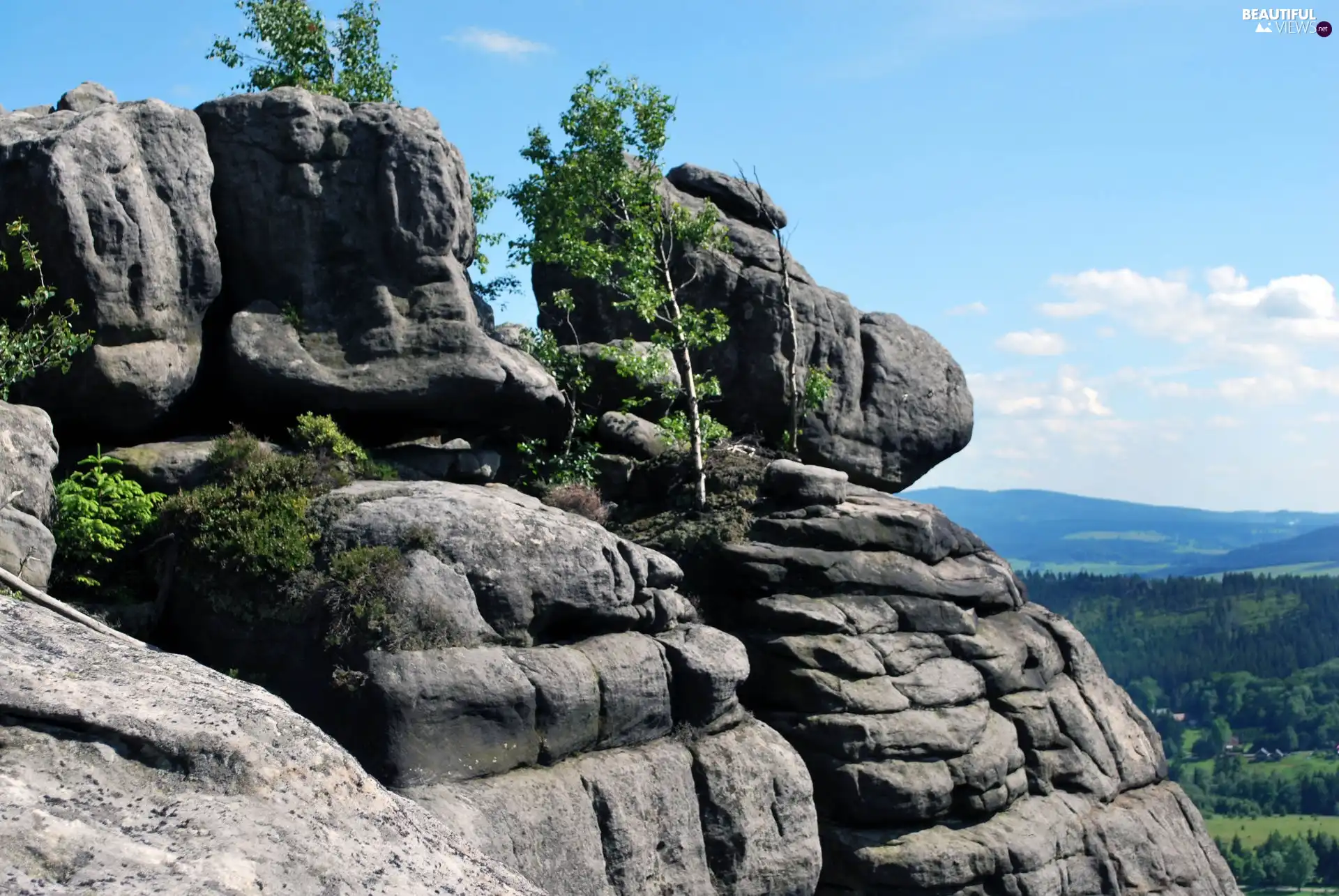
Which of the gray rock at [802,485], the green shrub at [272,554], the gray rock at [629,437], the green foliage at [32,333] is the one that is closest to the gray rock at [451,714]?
the green shrub at [272,554]

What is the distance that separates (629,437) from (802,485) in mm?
4677

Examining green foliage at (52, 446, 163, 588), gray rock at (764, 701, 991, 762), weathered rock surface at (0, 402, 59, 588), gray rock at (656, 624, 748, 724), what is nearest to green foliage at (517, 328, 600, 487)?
gray rock at (656, 624, 748, 724)

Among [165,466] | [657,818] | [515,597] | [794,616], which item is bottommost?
[657,818]

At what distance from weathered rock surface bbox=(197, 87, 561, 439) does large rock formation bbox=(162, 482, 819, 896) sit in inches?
125

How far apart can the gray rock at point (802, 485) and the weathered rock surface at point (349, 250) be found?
775cm

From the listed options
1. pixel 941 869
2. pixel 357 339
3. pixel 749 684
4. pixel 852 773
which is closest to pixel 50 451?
pixel 357 339

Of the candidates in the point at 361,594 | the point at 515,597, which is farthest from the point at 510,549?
the point at 361,594

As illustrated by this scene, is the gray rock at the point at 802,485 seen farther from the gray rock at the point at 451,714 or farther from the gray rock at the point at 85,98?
the gray rock at the point at 85,98

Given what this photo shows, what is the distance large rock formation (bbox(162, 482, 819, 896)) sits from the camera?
21016 mm

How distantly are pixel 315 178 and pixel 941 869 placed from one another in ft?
63.9

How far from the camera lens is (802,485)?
104ft

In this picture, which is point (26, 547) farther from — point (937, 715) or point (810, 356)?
point (810, 356)

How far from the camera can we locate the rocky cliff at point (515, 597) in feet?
71.9

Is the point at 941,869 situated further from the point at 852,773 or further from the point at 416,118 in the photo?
the point at 416,118
